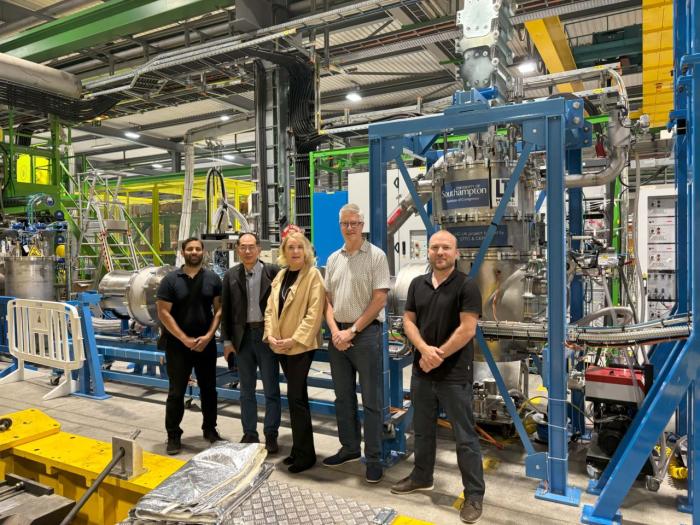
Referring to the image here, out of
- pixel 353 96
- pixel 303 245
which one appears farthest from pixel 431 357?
pixel 353 96

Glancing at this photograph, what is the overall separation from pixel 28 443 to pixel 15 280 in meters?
6.63

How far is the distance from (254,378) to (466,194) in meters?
2.36

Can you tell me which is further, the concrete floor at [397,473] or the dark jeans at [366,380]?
the dark jeans at [366,380]

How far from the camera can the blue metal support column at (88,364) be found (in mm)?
6266

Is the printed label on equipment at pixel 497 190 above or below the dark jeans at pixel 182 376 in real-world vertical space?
above

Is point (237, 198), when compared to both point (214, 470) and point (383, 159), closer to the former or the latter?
point (383, 159)

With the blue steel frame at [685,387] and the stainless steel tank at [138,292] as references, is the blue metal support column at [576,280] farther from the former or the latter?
the stainless steel tank at [138,292]

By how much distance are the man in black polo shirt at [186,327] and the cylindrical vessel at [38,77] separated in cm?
618

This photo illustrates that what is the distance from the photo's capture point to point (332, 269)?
402 cm

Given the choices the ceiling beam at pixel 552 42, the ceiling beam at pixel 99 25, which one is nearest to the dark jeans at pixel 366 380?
the ceiling beam at pixel 552 42

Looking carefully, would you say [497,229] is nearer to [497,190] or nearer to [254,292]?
[497,190]

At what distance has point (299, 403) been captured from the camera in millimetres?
3971

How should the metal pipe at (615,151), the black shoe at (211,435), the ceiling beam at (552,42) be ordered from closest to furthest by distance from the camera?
the metal pipe at (615,151) < the black shoe at (211,435) < the ceiling beam at (552,42)

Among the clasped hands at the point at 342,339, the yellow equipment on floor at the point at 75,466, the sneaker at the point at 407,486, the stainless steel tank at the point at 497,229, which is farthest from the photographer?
the stainless steel tank at the point at 497,229
